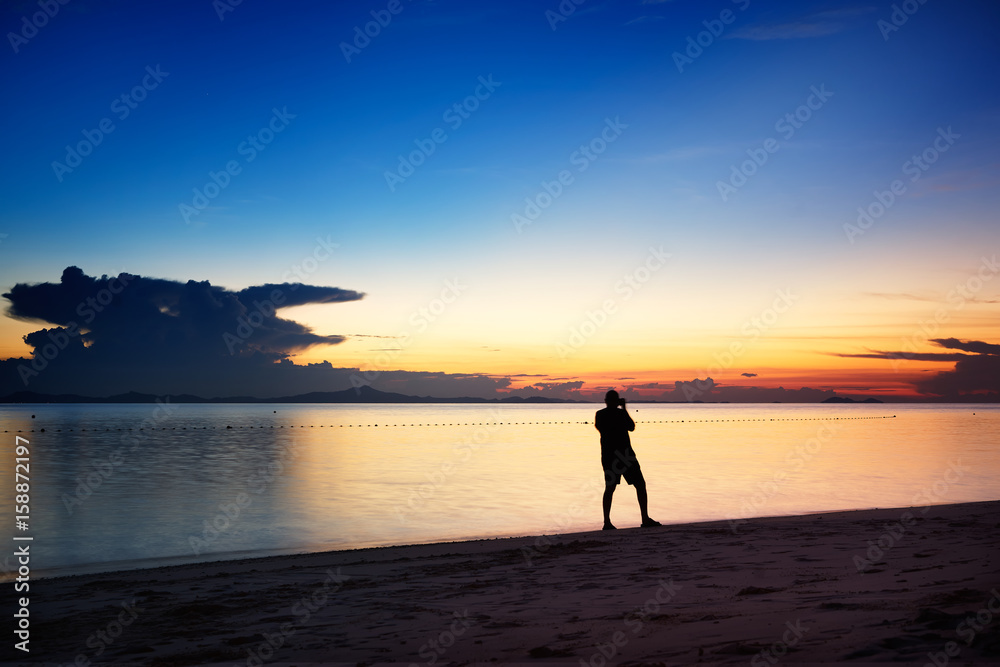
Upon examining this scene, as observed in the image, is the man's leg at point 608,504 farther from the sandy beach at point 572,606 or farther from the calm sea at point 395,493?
the calm sea at point 395,493

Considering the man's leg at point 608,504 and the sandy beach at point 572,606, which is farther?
the man's leg at point 608,504

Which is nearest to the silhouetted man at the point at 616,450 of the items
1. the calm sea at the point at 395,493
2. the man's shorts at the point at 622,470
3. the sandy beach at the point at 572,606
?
the man's shorts at the point at 622,470

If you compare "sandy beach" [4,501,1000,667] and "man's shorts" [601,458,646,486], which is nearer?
"sandy beach" [4,501,1000,667]

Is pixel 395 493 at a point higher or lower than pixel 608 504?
lower

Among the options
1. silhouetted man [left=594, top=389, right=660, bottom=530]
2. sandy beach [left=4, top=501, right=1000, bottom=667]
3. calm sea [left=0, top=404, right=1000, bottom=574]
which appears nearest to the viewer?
sandy beach [left=4, top=501, right=1000, bottom=667]

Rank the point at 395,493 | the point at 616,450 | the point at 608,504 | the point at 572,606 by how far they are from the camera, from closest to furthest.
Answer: the point at 572,606 < the point at 616,450 < the point at 608,504 < the point at 395,493

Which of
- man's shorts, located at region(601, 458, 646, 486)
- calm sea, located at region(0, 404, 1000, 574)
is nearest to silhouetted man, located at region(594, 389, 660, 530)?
man's shorts, located at region(601, 458, 646, 486)

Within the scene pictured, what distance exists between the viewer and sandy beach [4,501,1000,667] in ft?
16.7

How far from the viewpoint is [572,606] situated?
684 cm

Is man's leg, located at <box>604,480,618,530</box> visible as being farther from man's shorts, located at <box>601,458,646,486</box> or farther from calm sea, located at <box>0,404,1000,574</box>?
calm sea, located at <box>0,404,1000,574</box>

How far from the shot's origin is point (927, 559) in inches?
320

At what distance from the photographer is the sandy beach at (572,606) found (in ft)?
16.7

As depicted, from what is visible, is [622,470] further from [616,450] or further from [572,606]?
[572,606]

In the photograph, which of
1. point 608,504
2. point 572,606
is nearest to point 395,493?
point 608,504
